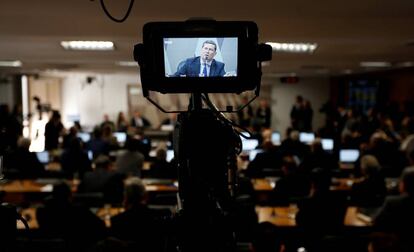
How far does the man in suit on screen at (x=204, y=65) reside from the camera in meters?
1.90

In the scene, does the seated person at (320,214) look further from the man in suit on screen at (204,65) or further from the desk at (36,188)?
the man in suit on screen at (204,65)

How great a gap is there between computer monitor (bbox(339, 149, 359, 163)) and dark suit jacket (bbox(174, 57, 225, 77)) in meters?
6.80

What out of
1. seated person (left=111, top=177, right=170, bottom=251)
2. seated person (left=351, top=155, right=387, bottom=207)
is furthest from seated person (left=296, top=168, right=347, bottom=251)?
seated person (left=111, top=177, right=170, bottom=251)

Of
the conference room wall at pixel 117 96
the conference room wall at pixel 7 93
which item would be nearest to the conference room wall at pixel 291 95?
the conference room wall at pixel 117 96

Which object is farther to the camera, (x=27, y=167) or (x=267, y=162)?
(x=267, y=162)

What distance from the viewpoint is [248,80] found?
1.91m

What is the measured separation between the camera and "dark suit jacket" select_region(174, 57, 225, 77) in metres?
1.90

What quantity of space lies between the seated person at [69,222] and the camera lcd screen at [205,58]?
9.97 feet

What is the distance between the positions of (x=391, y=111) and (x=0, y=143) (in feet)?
36.7

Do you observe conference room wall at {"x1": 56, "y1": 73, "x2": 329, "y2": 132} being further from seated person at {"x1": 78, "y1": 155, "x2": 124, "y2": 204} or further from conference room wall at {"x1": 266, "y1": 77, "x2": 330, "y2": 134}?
seated person at {"x1": 78, "y1": 155, "x2": 124, "y2": 204}

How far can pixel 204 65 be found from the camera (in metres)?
1.91

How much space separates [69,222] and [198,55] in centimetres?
310

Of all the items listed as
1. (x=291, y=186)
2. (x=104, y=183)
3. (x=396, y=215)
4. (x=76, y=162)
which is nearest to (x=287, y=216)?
(x=291, y=186)

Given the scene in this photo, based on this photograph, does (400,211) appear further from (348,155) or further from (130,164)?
(348,155)
